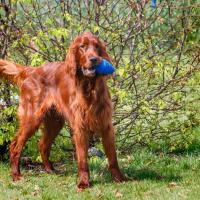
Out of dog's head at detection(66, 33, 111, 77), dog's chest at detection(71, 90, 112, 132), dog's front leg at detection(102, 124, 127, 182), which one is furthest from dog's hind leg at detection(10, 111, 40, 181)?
dog's head at detection(66, 33, 111, 77)

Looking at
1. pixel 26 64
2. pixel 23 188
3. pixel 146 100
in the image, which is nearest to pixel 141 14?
pixel 146 100

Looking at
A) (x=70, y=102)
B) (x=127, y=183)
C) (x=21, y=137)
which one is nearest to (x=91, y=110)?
(x=70, y=102)

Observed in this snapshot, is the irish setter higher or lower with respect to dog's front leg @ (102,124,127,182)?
higher

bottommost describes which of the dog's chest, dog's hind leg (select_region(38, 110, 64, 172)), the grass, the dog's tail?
the grass

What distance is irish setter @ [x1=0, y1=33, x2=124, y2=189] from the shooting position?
6.21 metres

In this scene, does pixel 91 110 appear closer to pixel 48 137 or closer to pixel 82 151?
pixel 82 151

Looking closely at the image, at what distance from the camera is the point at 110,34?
7461 millimetres

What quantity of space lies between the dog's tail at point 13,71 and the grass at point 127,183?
1155 mm

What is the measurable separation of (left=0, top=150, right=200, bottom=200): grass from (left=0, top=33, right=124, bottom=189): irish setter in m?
0.22

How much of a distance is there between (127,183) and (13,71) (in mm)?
2040

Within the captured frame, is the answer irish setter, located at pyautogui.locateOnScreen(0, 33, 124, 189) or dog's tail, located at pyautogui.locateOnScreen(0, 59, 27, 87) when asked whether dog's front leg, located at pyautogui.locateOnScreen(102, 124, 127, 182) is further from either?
dog's tail, located at pyautogui.locateOnScreen(0, 59, 27, 87)

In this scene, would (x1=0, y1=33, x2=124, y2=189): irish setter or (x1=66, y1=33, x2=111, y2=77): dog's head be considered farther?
(x1=0, y1=33, x2=124, y2=189): irish setter

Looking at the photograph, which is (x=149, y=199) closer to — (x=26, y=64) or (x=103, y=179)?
(x=103, y=179)

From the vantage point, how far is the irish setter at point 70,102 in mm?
6215
